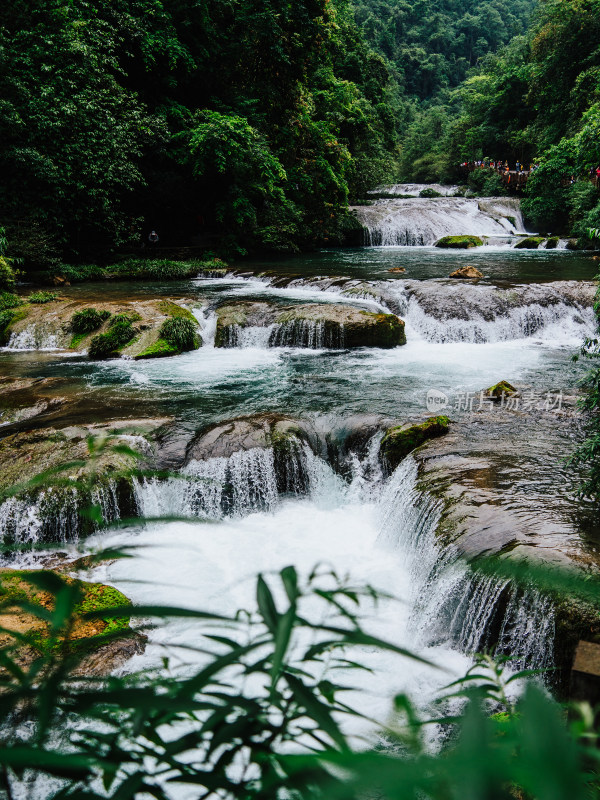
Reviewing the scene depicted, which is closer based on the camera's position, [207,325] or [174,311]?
[174,311]

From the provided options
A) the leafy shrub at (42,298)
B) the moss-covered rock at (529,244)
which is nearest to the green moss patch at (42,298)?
the leafy shrub at (42,298)

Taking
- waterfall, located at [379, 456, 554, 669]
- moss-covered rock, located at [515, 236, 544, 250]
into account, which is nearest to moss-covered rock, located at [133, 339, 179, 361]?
waterfall, located at [379, 456, 554, 669]

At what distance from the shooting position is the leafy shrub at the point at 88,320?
11.0 m

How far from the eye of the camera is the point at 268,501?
6.45 metres

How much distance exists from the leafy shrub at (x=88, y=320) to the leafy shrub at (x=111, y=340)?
1.55 ft

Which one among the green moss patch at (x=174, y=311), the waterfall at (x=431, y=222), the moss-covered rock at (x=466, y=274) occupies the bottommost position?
the green moss patch at (x=174, y=311)

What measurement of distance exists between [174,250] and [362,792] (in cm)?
1969

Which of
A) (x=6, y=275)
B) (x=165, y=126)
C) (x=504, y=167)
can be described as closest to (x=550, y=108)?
(x=504, y=167)

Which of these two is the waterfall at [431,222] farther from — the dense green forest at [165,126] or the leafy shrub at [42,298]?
the leafy shrub at [42,298]

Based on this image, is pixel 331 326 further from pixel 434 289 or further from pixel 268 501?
pixel 268 501

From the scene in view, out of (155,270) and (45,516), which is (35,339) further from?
(45,516)

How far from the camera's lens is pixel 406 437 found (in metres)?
6.42

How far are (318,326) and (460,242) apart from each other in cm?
1278

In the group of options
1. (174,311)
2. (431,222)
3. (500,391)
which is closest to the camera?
(500,391)
